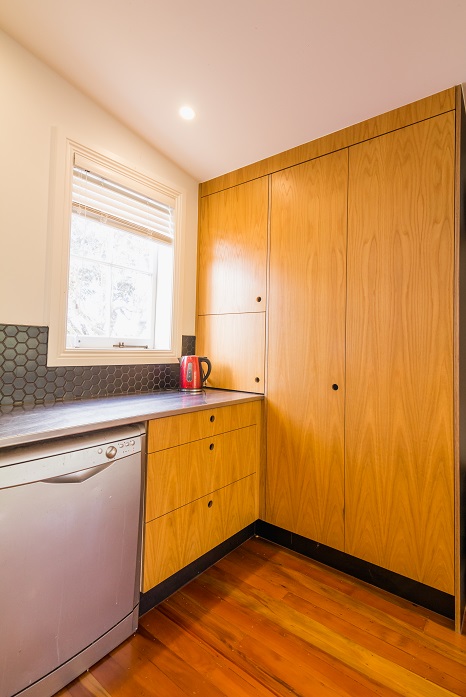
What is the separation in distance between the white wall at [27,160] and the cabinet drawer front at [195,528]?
45.4 inches

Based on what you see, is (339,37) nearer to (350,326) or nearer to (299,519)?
(350,326)

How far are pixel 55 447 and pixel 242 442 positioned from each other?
43.8 inches

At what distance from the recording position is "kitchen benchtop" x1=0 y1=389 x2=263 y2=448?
1040 millimetres

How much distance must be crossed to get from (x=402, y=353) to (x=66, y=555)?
162cm

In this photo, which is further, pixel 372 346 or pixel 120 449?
pixel 372 346

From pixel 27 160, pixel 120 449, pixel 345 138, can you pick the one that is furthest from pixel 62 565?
pixel 345 138

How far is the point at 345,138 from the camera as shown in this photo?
1.83 meters

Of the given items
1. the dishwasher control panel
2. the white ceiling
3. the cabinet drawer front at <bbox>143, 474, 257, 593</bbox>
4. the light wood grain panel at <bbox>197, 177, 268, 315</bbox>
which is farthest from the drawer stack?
the white ceiling

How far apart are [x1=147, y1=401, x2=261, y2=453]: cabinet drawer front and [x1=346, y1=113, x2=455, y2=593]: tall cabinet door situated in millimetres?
593

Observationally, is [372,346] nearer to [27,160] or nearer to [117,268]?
[117,268]

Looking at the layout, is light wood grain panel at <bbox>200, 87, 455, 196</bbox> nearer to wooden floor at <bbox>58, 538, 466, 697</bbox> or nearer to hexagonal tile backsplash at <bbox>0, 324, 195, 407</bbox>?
hexagonal tile backsplash at <bbox>0, 324, 195, 407</bbox>

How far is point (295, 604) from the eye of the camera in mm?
1537

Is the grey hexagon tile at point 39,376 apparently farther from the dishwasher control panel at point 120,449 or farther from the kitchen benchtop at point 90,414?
the dishwasher control panel at point 120,449

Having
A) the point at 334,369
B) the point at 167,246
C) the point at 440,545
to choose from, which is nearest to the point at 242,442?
the point at 334,369
